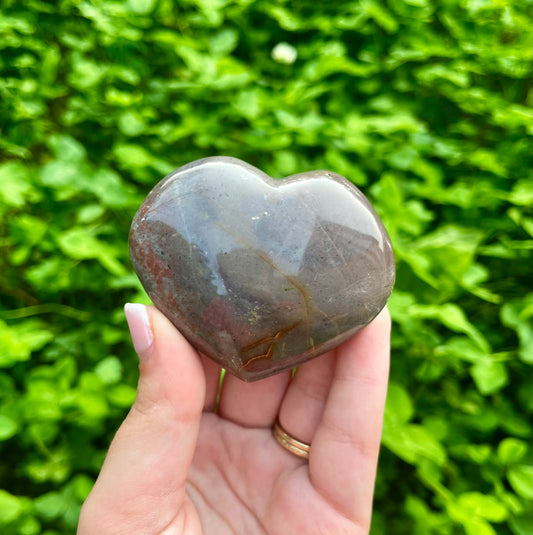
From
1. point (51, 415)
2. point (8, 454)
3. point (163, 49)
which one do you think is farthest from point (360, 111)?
point (8, 454)

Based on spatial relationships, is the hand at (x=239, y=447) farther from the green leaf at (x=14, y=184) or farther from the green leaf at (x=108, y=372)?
the green leaf at (x=14, y=184)

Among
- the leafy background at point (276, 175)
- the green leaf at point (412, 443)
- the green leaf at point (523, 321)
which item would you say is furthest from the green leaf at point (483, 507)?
the green leaf at point (523, 321)

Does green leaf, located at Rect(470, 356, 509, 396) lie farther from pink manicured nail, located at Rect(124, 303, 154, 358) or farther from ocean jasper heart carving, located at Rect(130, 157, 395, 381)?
pink manicured nail, located at Rect(124, 303, 154, 358)

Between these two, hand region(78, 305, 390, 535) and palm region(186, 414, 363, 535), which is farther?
palm region(186, 414, 363, 535)

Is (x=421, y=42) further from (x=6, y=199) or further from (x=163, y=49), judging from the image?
(x=6, y=199)

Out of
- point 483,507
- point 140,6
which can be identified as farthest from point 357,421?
point 140,6

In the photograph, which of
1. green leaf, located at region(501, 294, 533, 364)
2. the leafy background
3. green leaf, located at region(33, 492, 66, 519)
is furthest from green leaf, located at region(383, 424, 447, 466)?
green leaf, located at region(33, 492, 66, 519)
